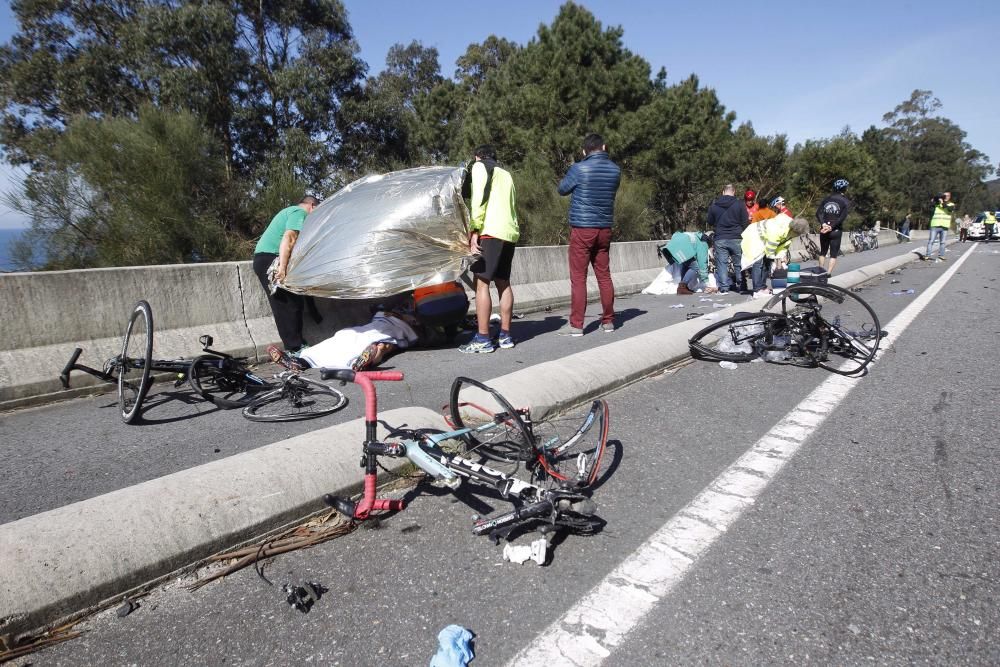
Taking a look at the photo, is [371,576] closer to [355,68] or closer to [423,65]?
[355,68]

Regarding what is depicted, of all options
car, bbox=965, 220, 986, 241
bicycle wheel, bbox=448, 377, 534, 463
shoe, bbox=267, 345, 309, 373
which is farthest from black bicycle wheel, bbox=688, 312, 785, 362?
car, bbox=965, 220, 986, 241

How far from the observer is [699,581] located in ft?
7.87

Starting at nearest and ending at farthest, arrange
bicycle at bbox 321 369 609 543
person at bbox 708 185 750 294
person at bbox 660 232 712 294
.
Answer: bicycle at bbox 321 369 609 543 < person at bbox 708 185 750 294 < person at bbox 660 232 712 294

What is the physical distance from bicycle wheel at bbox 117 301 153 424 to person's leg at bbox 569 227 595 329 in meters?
4.40

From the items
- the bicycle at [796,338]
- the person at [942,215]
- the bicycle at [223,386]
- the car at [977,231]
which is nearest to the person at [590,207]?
the bicycle at [796,338]

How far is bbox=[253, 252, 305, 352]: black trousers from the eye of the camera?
6.43 m

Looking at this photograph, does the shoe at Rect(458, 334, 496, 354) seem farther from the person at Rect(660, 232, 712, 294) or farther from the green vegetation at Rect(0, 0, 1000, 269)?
the green vegetation at Rect(0, 0, 1000, 269)

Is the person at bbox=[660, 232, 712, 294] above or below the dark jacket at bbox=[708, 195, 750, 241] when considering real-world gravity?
below

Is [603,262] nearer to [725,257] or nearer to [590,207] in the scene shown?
[590,207]

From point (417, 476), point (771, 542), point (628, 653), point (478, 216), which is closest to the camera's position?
point (628, 653)

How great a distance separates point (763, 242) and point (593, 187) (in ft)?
17.5

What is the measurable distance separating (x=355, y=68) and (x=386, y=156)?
→ 12.7 feet

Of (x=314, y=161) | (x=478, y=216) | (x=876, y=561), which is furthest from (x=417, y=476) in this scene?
(x=314, y=161)

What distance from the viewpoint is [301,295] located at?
643 centimetres
